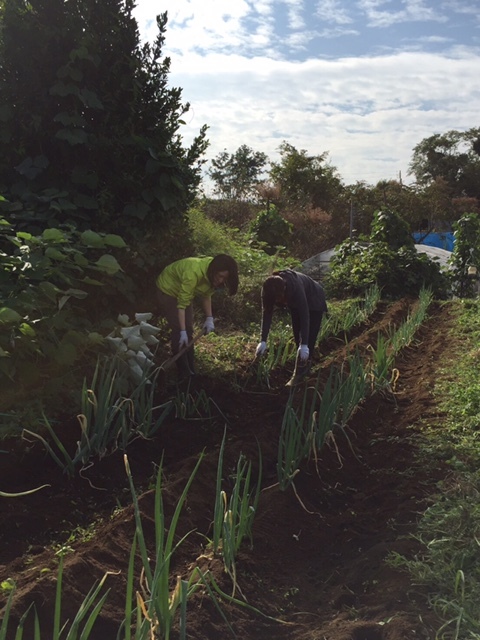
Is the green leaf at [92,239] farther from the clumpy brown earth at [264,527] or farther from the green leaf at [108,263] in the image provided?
the clumpy brown earth at [264,527]

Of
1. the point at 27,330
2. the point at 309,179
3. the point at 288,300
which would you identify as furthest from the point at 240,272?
the point at 309,179

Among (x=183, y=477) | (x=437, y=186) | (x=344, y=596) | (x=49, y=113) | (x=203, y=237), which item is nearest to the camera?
(x=344, y=596)

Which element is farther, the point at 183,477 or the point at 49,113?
the point at 49,113

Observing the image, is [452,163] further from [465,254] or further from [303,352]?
[303,352]

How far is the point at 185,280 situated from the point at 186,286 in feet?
0.14

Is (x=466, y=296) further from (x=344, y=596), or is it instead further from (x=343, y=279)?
(x=344, y=596)

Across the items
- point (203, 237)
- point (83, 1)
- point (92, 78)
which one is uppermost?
point (83, 1)

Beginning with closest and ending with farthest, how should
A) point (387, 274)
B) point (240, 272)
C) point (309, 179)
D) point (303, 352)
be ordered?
point (303, 352)
point (240, 272)
point (387, 274)
point (309, 179)

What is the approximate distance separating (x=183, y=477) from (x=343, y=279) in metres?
9.29

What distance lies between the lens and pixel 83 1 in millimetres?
4570

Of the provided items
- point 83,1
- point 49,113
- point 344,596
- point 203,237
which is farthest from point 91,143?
point 203,237

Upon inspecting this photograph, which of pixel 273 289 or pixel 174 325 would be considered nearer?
pixel 273 289

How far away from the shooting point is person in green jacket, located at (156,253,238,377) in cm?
445

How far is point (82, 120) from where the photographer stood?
14.4 feet
